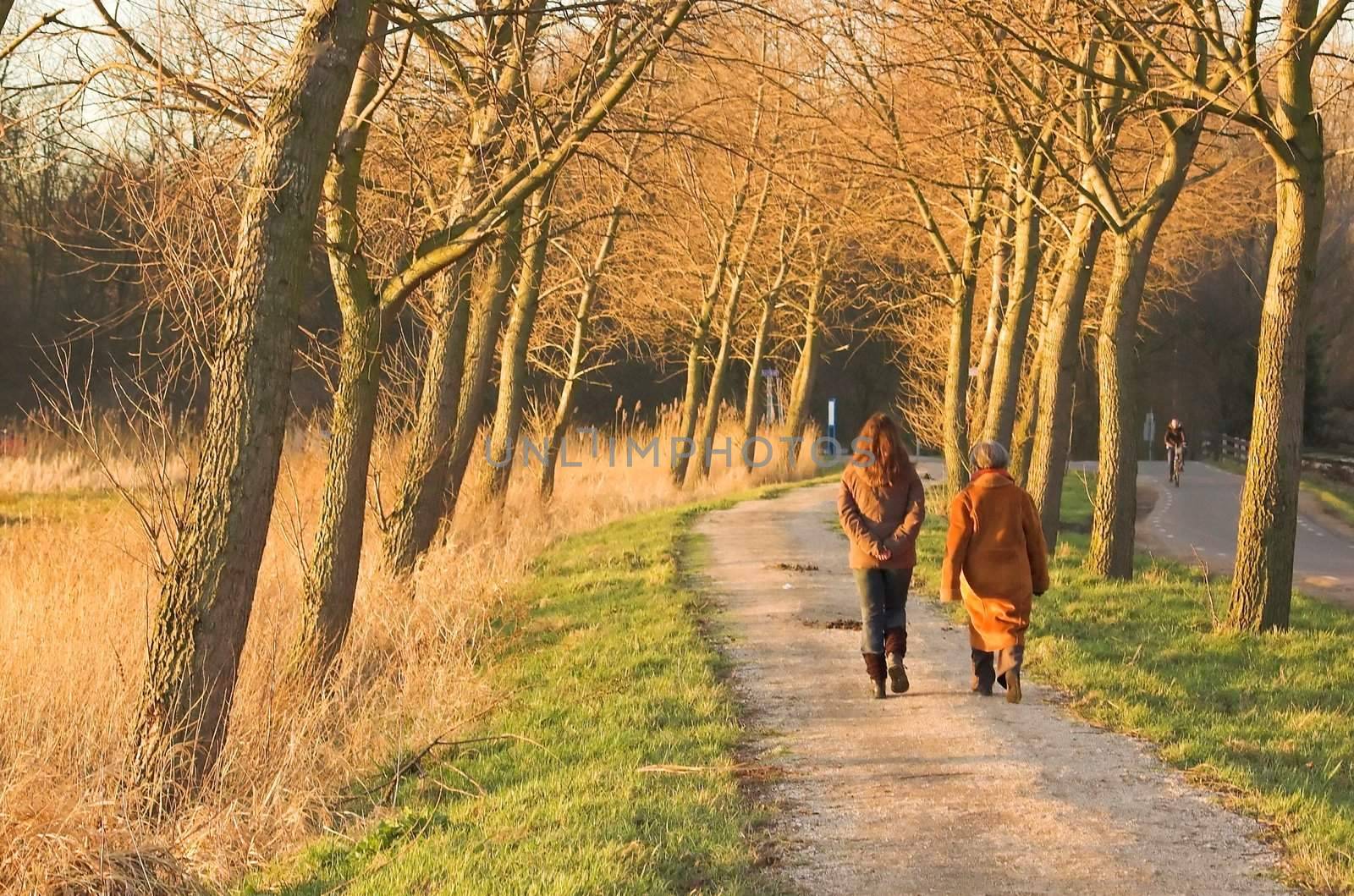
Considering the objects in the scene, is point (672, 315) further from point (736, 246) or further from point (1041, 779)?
point (1041, 779)

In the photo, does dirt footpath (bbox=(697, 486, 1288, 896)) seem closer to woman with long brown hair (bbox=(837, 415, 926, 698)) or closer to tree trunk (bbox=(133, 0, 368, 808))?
woman with long brown hair (bbox=(837, 415, 926, 698))

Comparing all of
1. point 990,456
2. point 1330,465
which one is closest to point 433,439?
point 990,456

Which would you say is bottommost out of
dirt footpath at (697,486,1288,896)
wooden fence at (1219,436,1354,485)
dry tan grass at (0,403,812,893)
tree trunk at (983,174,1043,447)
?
dry tan grass at (0,403,812,893)

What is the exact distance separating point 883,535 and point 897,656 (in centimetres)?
74

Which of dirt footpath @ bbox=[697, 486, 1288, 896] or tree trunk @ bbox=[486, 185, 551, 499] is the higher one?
tree trunk @ bbox=[486, 185, 551, 499]

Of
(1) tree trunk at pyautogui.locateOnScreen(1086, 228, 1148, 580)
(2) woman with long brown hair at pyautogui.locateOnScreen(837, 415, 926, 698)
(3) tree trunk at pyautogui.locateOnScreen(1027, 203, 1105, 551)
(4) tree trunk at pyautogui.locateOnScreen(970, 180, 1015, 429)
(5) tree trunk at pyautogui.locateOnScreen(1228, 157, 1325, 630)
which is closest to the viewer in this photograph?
(2) woman with long brown hair at pyautogui.locateOnScreen(837, 415, 926, 698)

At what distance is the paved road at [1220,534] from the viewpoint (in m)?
19.8

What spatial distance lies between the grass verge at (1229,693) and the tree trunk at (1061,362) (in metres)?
1.61

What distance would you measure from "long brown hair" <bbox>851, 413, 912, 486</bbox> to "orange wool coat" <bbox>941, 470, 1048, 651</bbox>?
38 centimetres

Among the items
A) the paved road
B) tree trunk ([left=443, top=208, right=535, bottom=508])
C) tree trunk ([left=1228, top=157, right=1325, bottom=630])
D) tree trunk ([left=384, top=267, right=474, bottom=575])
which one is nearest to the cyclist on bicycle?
the paved road

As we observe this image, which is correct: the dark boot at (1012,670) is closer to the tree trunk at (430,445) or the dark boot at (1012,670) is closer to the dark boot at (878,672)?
the dark boot at (878,672)

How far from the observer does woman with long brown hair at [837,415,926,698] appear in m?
8.42

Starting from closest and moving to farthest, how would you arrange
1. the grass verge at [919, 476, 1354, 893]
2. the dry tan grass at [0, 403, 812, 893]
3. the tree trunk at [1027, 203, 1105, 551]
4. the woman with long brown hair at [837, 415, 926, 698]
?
the grass verge at [919, 476, 1354, 893], the dry tan grass at [0, 403, 812, 893], the woman with long brown hair at [837, 415, 926, 698], the tree trunk at [1027, 203, 1105, 551]

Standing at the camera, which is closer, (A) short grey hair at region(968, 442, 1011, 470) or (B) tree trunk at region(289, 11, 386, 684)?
(A) short grey hair at region(968, 442, 1011, 470)
